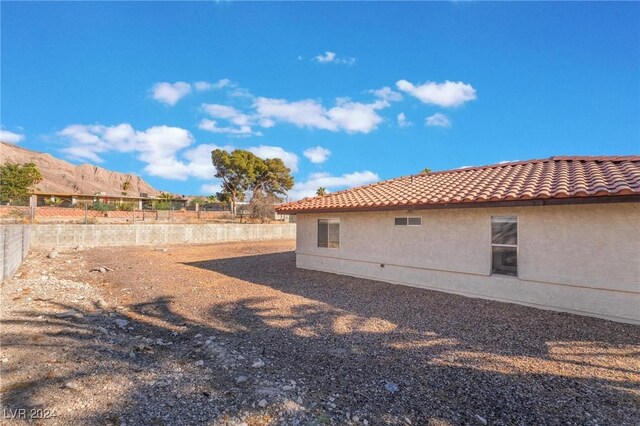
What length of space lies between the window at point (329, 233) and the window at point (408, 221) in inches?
105

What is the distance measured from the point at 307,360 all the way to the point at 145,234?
24.8 m

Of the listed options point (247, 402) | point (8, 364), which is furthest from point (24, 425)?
point (247, 402)

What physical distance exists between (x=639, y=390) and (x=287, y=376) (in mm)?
4627

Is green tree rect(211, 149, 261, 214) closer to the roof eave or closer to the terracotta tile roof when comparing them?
the terracotta tile roof

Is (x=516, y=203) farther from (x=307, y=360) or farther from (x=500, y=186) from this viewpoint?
(x=307, y=360)

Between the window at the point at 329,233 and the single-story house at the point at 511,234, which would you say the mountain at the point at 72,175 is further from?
the single-story house at the point at 511,234

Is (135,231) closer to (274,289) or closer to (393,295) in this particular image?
(274,289)

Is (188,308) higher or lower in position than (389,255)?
lower

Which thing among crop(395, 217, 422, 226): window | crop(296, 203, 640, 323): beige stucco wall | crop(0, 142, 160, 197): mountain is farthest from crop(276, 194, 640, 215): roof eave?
crop(0, 142, 160, 197): mountain

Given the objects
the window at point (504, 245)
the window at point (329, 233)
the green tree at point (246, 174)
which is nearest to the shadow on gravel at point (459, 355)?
the window at point (504, 245)

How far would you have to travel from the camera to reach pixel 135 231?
1024 inches

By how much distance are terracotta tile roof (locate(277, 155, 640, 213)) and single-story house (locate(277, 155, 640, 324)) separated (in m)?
0.03

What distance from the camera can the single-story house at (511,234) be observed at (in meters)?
7.41

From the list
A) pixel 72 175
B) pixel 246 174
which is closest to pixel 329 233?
pixel 246 174
